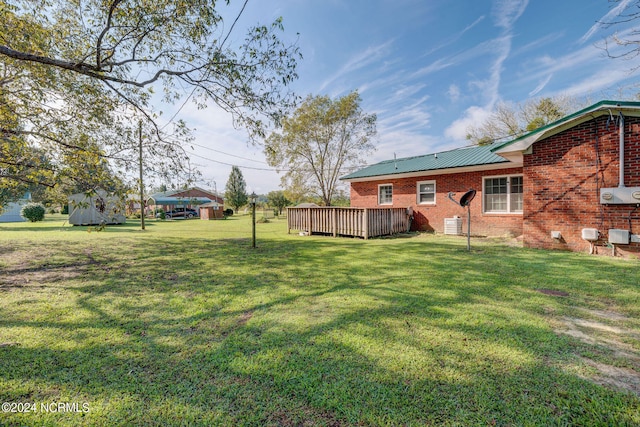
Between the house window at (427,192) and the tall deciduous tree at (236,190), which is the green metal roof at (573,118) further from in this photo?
the tall deciduous tree at (236,190)

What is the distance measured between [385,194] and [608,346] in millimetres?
13042

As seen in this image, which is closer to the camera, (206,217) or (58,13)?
→ (58,13)

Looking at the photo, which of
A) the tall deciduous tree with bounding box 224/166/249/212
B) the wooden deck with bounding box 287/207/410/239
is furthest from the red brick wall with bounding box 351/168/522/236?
the tall deciduous tree with bounding box 224/166/249/212

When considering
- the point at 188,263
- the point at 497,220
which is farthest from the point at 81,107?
the point at 497,220

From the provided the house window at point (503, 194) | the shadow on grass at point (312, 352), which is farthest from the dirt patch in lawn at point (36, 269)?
the house window at point (503, 194)

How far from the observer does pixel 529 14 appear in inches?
388

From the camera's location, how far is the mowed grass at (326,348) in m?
1.73

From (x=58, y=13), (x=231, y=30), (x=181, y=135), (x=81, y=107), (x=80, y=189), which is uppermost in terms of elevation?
(x=58, y=13)

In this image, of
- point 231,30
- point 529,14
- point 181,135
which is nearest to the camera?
point 231,30

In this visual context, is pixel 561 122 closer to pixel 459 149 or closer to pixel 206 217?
pixel 459 149

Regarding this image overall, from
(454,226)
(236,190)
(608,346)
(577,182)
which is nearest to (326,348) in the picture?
(608,346)

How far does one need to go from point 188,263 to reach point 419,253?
6.34 metres

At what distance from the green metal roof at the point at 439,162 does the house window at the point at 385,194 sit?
0.92 m

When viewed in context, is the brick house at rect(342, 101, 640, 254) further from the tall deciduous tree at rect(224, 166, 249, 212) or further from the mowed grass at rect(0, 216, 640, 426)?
the tall deciduous tree at rect(224, 166, 249, 212)
